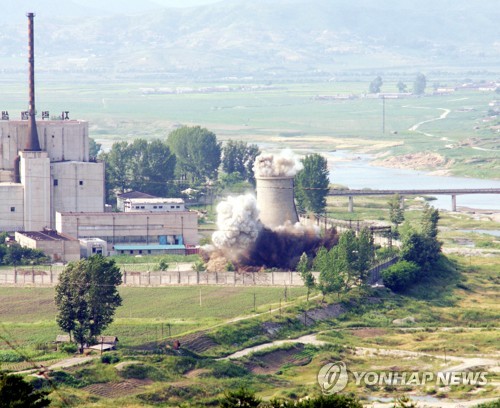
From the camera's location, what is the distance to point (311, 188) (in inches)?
5015

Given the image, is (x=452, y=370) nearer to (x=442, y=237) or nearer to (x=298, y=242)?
(x=298, y=242)

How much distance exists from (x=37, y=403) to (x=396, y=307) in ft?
143

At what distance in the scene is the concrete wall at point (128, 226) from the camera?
112 m

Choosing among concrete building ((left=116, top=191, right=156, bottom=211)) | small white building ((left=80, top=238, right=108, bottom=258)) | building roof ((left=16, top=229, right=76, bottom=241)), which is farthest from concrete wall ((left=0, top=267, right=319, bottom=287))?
concrete building ((left=116, top=191, right=156, bottom=211))

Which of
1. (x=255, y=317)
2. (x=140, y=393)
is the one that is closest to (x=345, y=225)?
(x=255, y=317)

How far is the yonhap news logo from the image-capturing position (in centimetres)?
7275

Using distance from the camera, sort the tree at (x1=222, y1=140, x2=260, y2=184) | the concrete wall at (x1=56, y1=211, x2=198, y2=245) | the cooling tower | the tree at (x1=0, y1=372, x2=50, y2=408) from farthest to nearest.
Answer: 1. the tree at (x1=222, y1=140, x2=260, y2=184)
2. the concrete wall at (x1=56, y1=211, x2=198, y2=245)
3. the cooling tower
4. the tree at (x1=0, y1=372, x2=50, y2=408)

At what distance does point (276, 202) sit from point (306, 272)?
41.6 feet

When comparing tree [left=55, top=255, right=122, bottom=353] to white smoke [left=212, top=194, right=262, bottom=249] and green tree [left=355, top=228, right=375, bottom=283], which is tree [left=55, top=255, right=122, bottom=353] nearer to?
green tree [left=355, top=228, right=375, bottom=283]

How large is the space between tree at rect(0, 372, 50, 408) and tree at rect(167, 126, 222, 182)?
10035 centimetres

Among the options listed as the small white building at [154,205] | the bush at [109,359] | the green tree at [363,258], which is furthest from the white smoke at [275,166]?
the bush at [109,359]

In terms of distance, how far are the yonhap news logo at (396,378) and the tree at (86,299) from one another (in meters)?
11.0

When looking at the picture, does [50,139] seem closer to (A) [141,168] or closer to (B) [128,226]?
(B) [128,226]

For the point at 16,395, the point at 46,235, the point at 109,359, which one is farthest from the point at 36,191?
the point at 16,395
